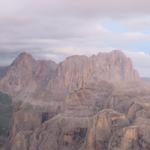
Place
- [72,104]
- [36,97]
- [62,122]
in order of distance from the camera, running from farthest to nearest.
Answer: [36,97]
[72,104]
[62,122]

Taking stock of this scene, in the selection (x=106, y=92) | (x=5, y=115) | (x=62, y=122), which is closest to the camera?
(x=62, y=122)

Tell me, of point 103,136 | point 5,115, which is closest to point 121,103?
point 103,136

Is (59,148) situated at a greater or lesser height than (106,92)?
lesser

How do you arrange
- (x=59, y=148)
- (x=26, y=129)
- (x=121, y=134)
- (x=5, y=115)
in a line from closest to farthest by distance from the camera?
(x=121, y=134)
(x=59, y=148)
(x=26, y=129)
(x=5, y=115)

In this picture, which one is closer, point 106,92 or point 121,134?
point 121,134

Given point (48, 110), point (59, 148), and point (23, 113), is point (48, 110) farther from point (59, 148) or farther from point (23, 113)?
point (59, 148)

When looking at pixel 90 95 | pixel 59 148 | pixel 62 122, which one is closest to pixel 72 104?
pixel 90 95

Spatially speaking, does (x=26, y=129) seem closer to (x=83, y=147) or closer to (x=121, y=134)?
(x=83, y=147)

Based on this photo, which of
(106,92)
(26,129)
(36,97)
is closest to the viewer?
(26,129)

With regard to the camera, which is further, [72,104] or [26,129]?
[72,104]
